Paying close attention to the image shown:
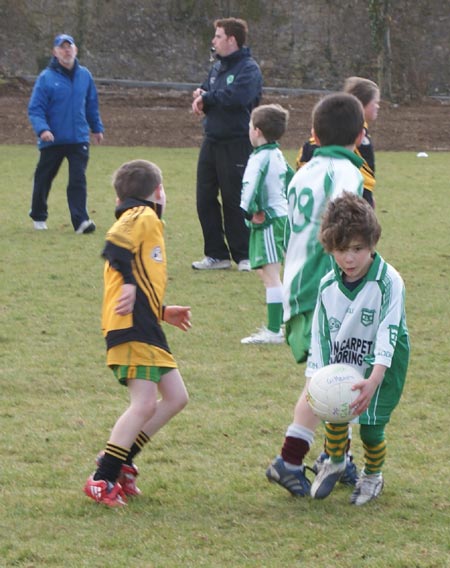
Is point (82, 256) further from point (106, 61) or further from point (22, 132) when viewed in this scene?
point (106, 61)

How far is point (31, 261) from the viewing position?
35.9 ft

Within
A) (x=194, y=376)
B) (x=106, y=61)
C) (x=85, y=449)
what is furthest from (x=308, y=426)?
(x=106, y=61)

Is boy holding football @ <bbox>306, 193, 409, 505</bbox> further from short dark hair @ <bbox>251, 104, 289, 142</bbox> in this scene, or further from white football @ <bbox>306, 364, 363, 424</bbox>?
short dark hair @ <bbox>251, 104, 289, 142</bbox>

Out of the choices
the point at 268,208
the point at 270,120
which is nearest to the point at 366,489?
the point at 268,208

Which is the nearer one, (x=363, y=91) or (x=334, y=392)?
(x=334, y=392)

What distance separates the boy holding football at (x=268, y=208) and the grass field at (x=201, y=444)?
1.02 feet

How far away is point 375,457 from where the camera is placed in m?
4.73

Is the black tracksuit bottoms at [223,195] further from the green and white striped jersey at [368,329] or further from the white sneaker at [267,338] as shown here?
the green and white striped jersey at [368,329]

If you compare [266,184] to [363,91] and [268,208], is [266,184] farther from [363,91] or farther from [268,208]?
[363,91]

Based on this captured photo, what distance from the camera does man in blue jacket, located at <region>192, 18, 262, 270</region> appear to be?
10.2 meters

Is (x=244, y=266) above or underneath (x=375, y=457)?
underneath

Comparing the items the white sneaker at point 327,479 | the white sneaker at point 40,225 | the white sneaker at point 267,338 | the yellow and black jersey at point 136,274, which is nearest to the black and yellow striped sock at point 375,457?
the white sneaker at point 327,479

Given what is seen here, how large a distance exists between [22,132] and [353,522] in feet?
67.3

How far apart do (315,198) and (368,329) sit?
83 centimetres
